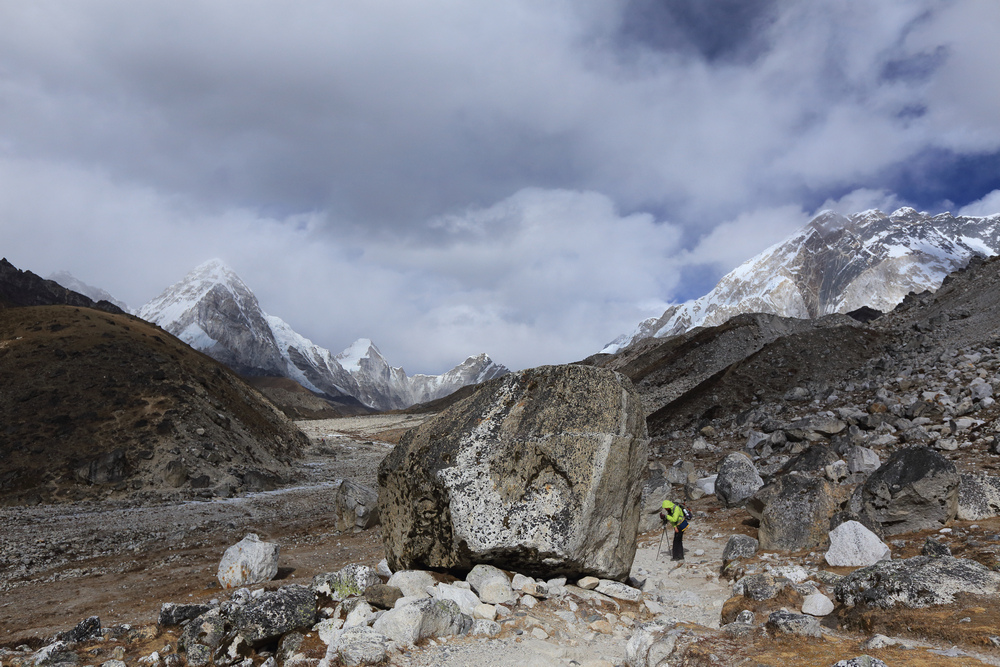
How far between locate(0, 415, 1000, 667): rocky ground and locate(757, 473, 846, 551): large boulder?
414 mm

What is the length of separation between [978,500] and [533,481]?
26.7ft

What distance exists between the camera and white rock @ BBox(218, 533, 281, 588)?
11109mm

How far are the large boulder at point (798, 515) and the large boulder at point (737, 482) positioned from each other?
434cm

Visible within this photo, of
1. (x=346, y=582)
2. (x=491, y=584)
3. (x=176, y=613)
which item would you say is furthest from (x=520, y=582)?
(x=176, y=613)

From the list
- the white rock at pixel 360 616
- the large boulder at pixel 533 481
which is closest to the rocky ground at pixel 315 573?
the white rock at pixel 360 616

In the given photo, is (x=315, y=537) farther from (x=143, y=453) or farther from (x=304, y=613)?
(x=143, y=453)

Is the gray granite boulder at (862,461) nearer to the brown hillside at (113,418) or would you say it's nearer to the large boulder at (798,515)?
the large boulder at (798,515)

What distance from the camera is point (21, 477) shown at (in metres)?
26.0

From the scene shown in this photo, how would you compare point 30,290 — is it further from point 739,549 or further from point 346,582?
point 739,549

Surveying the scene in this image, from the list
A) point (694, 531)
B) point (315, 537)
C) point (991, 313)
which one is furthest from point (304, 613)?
point (991, 313)

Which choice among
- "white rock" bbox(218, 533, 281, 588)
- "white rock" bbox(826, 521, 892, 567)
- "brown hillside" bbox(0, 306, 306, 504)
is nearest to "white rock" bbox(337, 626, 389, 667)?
"white rock" bbox(218, 533, 281, 588)

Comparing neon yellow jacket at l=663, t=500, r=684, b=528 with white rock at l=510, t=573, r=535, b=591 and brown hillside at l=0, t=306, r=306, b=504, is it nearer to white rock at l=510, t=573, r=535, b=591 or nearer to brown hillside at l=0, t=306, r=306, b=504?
white rock at l=510, t=573, r=535, b=591

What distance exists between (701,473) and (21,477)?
32.3m

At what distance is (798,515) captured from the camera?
10.1m
